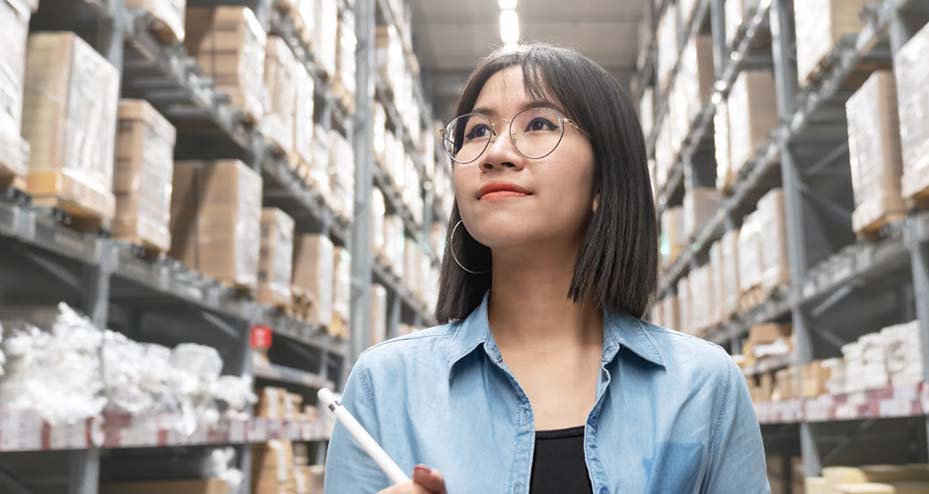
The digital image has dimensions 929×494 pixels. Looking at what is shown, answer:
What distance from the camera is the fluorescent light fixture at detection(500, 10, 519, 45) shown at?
13336 millimetres

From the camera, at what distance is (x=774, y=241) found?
20.8ft

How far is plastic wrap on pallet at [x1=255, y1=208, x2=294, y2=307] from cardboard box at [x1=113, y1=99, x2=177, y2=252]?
1.55 meters

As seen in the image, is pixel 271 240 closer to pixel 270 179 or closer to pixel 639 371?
pixel 270 179

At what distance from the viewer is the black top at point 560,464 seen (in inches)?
61.9

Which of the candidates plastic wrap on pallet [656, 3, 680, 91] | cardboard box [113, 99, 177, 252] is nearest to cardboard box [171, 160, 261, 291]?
cardboard box [113, 99, 177, 252]

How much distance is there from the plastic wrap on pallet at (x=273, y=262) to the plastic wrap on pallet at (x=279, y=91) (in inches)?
16.4

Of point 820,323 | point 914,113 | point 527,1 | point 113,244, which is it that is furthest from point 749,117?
point 527,1

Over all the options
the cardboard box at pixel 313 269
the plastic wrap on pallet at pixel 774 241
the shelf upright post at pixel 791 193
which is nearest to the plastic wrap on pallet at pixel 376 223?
the cardboard box at pixel 313 269

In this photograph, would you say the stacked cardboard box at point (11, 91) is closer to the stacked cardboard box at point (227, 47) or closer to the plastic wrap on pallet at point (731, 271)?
the stacked cardboard box at point (227, 47)

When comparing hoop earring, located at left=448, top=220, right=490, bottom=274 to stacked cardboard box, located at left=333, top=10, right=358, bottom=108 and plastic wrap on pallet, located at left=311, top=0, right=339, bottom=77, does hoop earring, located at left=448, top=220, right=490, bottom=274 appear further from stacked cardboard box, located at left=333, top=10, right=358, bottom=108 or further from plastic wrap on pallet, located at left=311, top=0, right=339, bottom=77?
stacked cardboard box, located at left=333, top=10, right=358, bottom=108

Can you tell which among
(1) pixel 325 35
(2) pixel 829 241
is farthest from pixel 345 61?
(2) pixel 829 241

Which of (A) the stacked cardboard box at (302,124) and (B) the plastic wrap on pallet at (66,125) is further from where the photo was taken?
(A) the stacked cardboard box at (302,124)

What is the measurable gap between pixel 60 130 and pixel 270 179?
3023 millimetres

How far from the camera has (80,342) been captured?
10.6 ft
